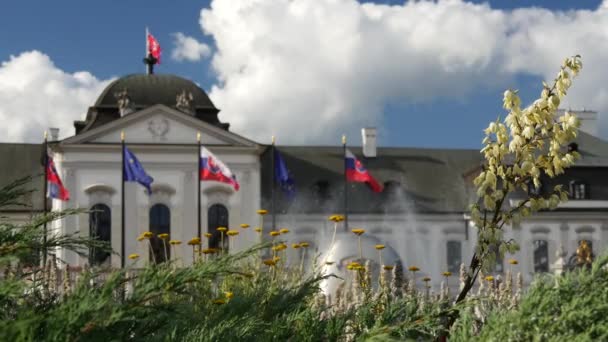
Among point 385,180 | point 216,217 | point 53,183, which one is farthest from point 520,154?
point 385,180

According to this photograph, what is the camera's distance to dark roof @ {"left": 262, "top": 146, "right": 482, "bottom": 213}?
36469 mm

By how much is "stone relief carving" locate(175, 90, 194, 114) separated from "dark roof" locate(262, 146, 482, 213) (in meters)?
3.76

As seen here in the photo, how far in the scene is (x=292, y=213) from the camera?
3538cm

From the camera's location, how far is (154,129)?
33406mm

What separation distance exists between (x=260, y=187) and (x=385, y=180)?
5.66 m

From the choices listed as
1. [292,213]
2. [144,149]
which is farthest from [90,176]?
[292,213]

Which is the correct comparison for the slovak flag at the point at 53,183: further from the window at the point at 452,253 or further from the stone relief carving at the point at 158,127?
the window at the point at 452,253

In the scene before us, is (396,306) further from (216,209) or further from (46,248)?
(216,209)

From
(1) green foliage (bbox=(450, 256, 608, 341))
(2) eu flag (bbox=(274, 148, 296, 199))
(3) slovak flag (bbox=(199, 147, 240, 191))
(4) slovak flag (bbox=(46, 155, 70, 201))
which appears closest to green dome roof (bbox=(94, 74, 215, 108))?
(2) eu flag (bbox=(274, 148, 296, 199))

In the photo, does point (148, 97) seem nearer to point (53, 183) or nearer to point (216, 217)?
point (216, 217)

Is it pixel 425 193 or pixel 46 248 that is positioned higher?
pixel 425 193

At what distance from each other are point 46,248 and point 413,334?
4.06 feet

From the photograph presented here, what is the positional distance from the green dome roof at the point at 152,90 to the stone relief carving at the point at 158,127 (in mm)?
2233

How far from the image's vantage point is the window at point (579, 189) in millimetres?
37656
